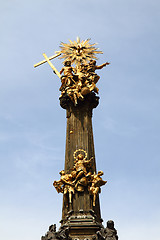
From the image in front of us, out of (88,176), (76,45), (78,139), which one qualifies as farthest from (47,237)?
(76,45)

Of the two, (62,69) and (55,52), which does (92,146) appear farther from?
(55,52)

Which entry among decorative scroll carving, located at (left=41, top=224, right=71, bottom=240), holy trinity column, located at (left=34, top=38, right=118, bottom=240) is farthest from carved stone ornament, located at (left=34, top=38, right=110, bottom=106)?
decorative scroll carving, located at (left=41, top=224, right=71, bottom=240)

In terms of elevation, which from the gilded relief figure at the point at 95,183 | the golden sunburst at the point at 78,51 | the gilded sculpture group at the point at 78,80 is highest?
the golden sunburst at the point at 78,51

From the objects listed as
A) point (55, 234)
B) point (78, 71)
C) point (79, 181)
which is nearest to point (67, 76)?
point (78, 71)

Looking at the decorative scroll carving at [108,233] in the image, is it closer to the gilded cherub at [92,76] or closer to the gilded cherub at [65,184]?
the gilded cherub at [65,184]

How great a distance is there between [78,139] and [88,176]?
2.23 metres

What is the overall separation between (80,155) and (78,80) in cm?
415

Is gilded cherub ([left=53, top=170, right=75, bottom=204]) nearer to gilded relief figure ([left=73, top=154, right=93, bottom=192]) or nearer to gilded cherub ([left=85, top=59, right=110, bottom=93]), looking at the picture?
gilded relief figure ([left=73, top=154, right=93, bottom=192])

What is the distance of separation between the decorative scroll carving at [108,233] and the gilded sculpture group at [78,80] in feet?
21.2

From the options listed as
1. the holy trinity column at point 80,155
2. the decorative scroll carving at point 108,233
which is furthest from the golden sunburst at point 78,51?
the decorative scroll carving at point 108,233

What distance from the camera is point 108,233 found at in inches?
783

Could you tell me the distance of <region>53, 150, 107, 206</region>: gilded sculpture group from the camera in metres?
21.5

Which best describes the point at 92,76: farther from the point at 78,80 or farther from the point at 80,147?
the point at 80,147

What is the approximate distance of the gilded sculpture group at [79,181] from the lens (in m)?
21.5
